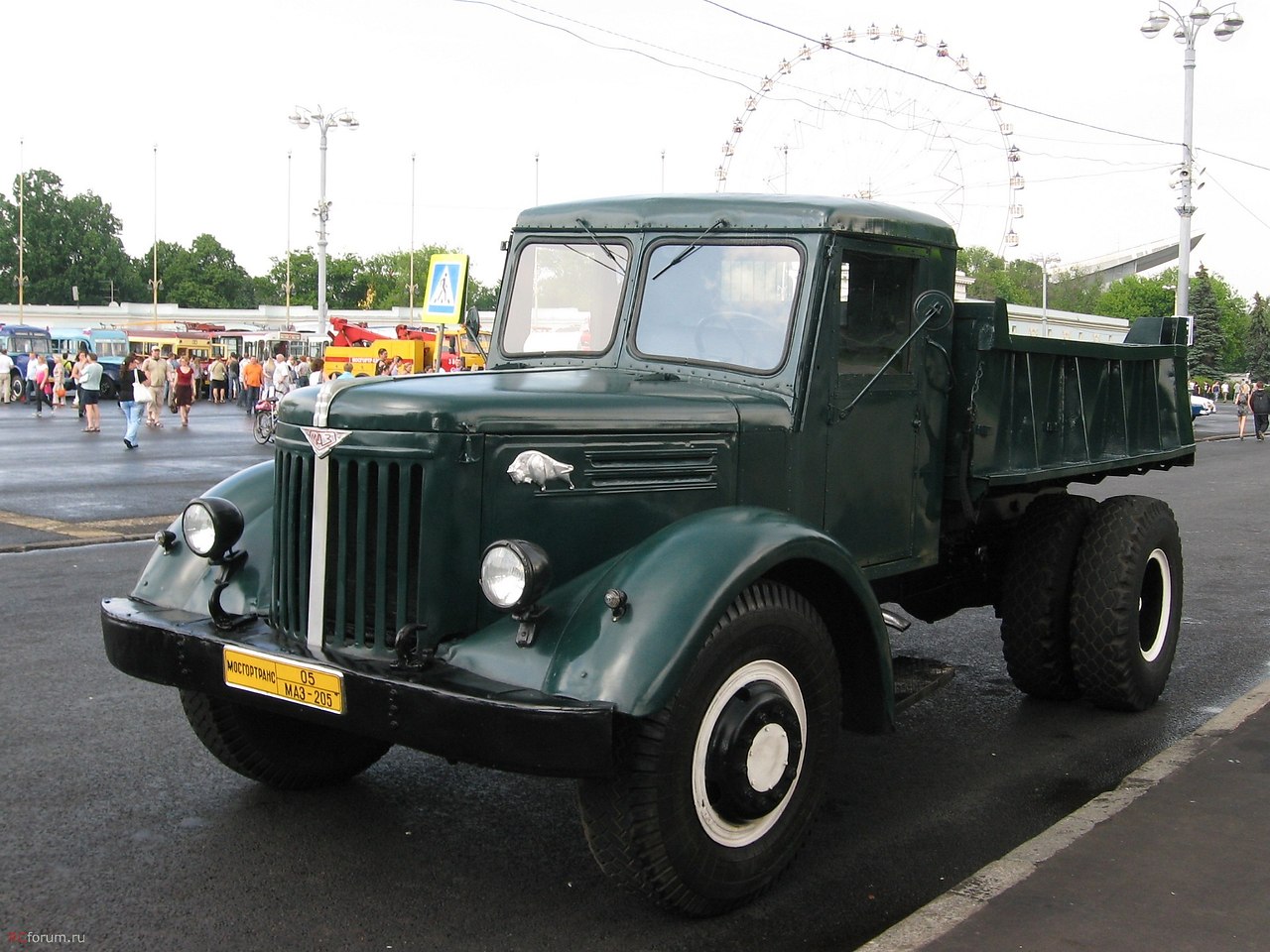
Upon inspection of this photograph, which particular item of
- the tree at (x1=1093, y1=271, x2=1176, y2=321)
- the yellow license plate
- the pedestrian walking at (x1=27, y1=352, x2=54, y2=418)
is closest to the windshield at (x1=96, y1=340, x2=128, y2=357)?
the pedestrian walking at (x1=27, y1=352, x2=54, y2=418)

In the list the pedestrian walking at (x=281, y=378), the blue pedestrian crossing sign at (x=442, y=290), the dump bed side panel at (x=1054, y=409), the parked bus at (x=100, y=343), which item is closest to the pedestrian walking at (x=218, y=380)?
the parked bus at (x=100, y=343)

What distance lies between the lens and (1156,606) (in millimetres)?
6562

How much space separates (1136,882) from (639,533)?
6.14ft

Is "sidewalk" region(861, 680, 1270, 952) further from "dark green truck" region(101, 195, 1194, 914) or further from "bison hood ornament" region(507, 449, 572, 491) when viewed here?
"bison hood ornament" region(507, 449, 572, 491)

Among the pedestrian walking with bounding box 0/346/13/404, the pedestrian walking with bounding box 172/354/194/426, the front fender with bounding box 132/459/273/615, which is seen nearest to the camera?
the front fender with bounding box 132/459/273/615

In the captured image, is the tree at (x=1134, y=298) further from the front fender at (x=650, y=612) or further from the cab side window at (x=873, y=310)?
the front fender at (x=650, y=612)

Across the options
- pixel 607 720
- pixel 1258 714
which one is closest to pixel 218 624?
pixel 607 720

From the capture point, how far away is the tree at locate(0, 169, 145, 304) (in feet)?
340

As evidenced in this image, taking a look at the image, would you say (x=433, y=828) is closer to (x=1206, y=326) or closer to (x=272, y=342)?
(x=272, y=342)

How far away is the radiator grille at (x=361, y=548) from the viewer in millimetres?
3889

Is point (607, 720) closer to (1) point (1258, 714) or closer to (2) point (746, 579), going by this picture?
(2) point (746, 579)

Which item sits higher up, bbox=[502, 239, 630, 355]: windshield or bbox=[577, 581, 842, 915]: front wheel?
bbox=[502, 239, 630, 355]: windshield

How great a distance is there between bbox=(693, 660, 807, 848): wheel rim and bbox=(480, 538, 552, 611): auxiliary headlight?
627 millimetres

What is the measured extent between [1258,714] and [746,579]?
3.29m
